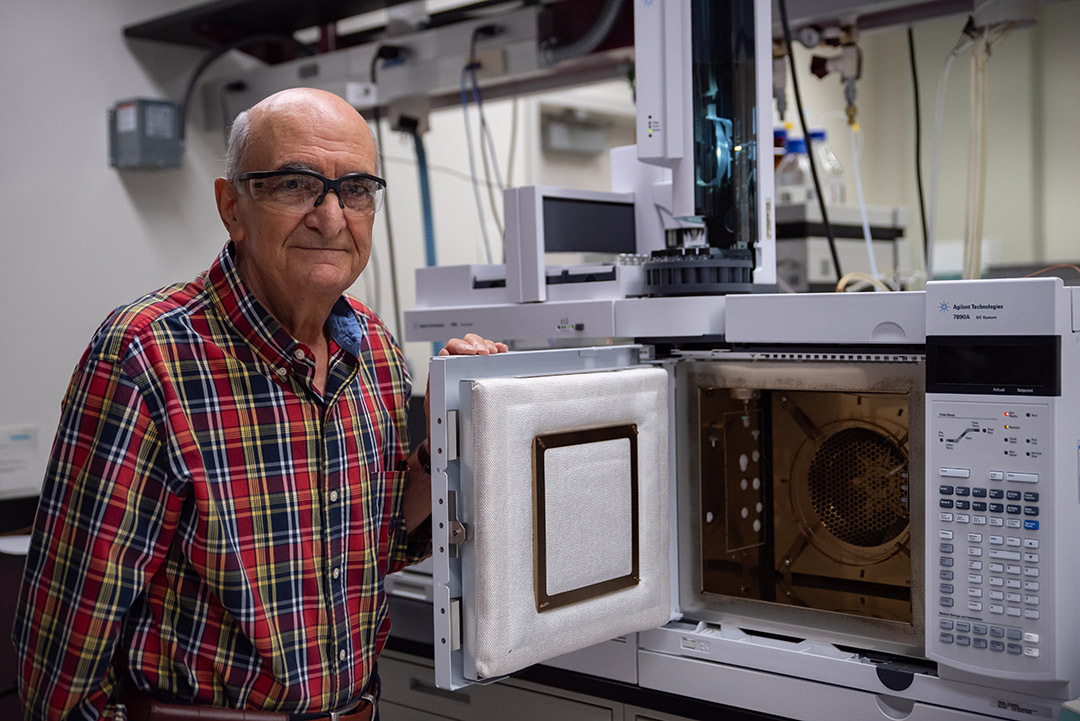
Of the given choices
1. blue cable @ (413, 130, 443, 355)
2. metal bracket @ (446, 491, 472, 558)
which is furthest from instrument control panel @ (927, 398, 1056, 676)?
blue cable @ (413, 130, 443, 355)

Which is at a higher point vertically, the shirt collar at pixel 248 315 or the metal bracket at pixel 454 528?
the shirt collar at pixel 248 315

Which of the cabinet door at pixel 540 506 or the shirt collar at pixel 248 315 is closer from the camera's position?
the cabinet door at pixel 540 506

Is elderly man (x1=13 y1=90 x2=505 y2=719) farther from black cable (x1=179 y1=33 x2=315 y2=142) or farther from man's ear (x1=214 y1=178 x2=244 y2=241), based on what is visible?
black cable (x1=179 y1=33 x2=315 y2=142)

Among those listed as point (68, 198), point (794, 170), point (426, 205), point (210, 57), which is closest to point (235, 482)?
point (426, 205)

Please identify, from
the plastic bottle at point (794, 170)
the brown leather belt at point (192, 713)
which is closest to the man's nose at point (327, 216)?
the brown leather belt at point (192, 713)

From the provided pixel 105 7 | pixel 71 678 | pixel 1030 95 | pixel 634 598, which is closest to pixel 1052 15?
pixel 1030 95

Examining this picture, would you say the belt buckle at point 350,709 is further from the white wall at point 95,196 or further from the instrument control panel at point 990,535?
the white wall at point 95,196

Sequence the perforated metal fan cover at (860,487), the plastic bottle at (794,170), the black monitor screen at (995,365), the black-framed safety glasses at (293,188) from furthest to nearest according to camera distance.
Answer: the plastic bottle at (794,170) < the perforated metal fan cover at (860,487) < the black-framed safety glasses at (293,188) < the black monitor screen at (995,365)

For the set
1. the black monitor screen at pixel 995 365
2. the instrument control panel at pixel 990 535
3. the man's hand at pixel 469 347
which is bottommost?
the instrument control panel at pixel 990 535

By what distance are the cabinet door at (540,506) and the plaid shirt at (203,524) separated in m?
0.19

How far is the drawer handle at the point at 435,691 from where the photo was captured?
1.47 meters

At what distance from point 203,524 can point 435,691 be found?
60 centimetres

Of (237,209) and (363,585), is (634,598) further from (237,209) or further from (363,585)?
(237,209)

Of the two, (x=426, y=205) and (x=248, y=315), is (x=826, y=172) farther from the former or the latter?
(x=248, y=315)
